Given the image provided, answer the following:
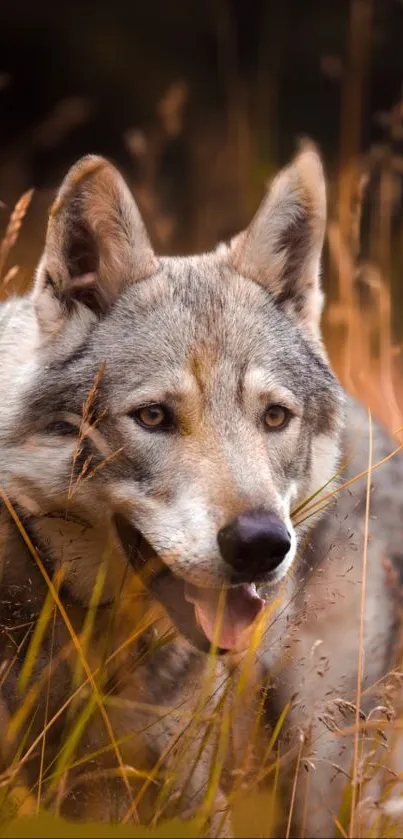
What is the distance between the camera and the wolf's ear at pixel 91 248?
2676mm

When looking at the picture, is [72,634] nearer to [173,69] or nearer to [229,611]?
[229,611]

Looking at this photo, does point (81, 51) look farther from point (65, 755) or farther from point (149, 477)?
point (65, 755)

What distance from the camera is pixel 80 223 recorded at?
109 inches

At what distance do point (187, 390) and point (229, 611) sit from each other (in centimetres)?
56

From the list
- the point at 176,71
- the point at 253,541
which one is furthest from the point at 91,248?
the point at 176,71

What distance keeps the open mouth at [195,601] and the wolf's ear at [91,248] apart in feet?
2.07

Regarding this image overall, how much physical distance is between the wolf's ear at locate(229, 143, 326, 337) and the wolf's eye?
2.17 feet

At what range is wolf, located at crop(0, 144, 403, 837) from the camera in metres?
2.36

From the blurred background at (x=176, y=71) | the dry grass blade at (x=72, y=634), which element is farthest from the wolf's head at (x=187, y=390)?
the blurred background at (x=176, y=71)

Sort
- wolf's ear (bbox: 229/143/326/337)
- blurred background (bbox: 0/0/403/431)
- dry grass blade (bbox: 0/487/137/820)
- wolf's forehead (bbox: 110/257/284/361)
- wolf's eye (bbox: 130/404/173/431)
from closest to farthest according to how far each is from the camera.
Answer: dry grass blade (bbox: 0/487/137/820) < wolf's eye (bbox: 130/404/173/431) < wolf's forehead (bbox: 110/257/284/361) < wolf's ear (bbox: 229/143/326/337) < blurred background (bbox: 0/0/403/431)

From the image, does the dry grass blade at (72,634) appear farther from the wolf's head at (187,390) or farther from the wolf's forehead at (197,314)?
the wolf's forehead at (197,314)

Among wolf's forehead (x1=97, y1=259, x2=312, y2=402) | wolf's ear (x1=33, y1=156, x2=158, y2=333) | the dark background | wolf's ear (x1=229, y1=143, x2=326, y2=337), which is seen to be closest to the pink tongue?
wolf's forehead (x1=97, y1=259, x2=312, y2=402)

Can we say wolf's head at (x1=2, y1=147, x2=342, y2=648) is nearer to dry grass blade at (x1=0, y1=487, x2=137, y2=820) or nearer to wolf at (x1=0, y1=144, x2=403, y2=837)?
wolf at (x1=0, y1=144, x2=403, y2=837)

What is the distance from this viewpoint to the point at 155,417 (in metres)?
2.60
